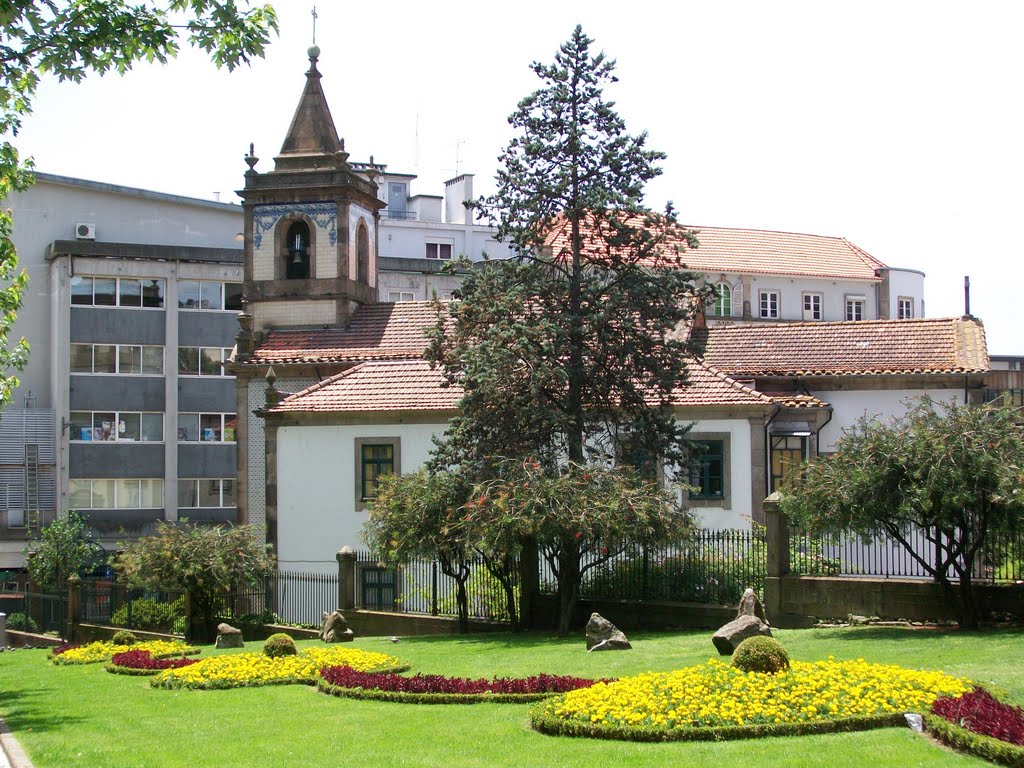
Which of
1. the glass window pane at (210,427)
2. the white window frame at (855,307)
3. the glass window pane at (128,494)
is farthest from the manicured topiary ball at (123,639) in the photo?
the white window frame at (855,307)

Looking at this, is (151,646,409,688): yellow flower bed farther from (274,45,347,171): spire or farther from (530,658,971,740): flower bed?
(274,45,347,171): spire

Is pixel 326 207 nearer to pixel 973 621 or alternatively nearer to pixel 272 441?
pixel 272 441

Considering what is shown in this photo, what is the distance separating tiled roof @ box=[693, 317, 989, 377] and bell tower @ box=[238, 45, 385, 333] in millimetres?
10461

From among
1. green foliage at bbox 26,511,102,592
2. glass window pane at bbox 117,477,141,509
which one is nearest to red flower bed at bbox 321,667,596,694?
green foliage at bbox 26,511,102,592

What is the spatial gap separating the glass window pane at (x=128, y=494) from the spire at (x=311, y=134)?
57.2 ft

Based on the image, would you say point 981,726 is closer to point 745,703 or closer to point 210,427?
point 745,703

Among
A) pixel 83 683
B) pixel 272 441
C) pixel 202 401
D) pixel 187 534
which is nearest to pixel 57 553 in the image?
pixel 202 401

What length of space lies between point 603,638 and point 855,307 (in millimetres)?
45773

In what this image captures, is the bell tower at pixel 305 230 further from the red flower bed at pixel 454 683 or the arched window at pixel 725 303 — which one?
the arched window at pixel 725 303

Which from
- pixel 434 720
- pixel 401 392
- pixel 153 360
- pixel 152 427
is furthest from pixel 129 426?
pixel 434 720

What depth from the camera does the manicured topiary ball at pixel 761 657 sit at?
1365 cm

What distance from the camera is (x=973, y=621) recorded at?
776 inches

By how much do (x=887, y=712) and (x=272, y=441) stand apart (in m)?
22.9

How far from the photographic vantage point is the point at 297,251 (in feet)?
123
